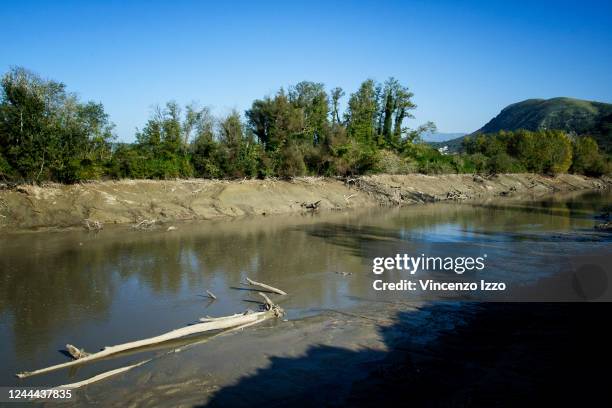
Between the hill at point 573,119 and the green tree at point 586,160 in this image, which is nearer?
the green tree at point 586,160

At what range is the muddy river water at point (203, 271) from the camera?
9.47 m

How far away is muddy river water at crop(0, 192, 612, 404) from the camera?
947 centimetres

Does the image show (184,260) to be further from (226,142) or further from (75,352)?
(226,142)

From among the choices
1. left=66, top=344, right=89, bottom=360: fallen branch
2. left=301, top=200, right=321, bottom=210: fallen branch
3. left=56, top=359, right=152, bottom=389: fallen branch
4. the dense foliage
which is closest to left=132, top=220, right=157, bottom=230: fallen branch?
left=301, top=200, right=321, bottom=210: fallen branch

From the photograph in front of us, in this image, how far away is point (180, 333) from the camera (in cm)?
880

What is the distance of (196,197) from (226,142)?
7529mm

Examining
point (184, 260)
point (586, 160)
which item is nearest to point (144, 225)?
point (184, 260)

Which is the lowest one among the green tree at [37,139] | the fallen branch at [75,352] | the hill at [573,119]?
the fallen branch at [75,352]

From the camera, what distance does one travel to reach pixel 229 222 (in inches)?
1102

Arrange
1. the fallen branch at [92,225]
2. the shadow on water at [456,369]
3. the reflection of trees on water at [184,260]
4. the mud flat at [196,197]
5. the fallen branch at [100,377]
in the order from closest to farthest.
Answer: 1. the shadow on water at [456,369]
2. the fallen branch at [100,377]
3. the reflection of trees on water at [184,260]
4. the fallen branch at [92,225]
5. the mud flat at [196,197]

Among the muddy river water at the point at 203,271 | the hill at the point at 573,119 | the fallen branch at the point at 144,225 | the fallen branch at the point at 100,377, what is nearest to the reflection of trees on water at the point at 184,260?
the muddy river water at the point at 203,271

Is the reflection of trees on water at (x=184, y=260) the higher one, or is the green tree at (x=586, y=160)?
the green tree at (x=586, y=160)

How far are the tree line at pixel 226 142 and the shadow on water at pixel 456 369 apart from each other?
24.5 meters

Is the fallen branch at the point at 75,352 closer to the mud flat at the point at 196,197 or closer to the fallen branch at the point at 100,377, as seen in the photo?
the fallen branch at the point at 100,377
